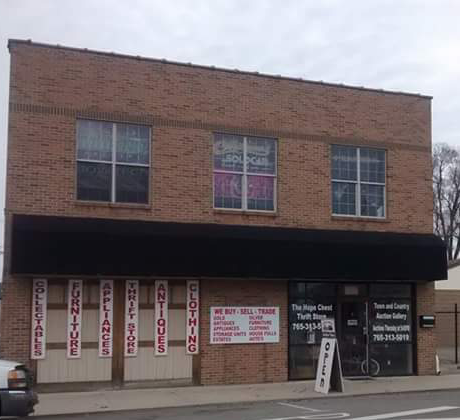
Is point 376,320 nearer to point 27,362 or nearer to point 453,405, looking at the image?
point 453,405

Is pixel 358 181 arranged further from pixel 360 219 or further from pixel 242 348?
pixel 242 348

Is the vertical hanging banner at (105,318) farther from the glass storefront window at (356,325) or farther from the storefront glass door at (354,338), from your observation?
the storefront glass door at (354,338)

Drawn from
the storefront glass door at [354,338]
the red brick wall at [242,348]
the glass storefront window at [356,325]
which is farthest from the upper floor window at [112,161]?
the storefront glass door at [354,338]

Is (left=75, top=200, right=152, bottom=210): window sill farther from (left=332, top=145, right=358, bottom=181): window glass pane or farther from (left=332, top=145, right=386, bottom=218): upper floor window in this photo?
(left=332, top=145, right=358, bottom=181): window glass pane

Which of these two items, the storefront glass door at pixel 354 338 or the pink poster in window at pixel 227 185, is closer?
the pink poster in window at pixel 227 185

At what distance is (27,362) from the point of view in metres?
16.1

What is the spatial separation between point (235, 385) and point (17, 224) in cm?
638

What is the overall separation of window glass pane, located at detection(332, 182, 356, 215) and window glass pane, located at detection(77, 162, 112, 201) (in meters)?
6.07

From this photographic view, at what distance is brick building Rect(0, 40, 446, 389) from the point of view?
1653 centimetres

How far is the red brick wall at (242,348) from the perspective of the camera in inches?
699

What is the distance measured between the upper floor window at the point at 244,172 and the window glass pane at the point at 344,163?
1.78 m

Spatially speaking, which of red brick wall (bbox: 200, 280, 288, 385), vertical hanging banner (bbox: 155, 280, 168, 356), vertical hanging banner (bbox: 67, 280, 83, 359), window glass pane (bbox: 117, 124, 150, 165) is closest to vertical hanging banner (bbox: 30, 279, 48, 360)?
vertical hanging banner (bbox: 67, 280, 83, 359)

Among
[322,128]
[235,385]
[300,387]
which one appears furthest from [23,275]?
[322,128]

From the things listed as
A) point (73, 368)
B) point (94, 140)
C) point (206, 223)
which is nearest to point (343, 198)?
point (206, 223)
